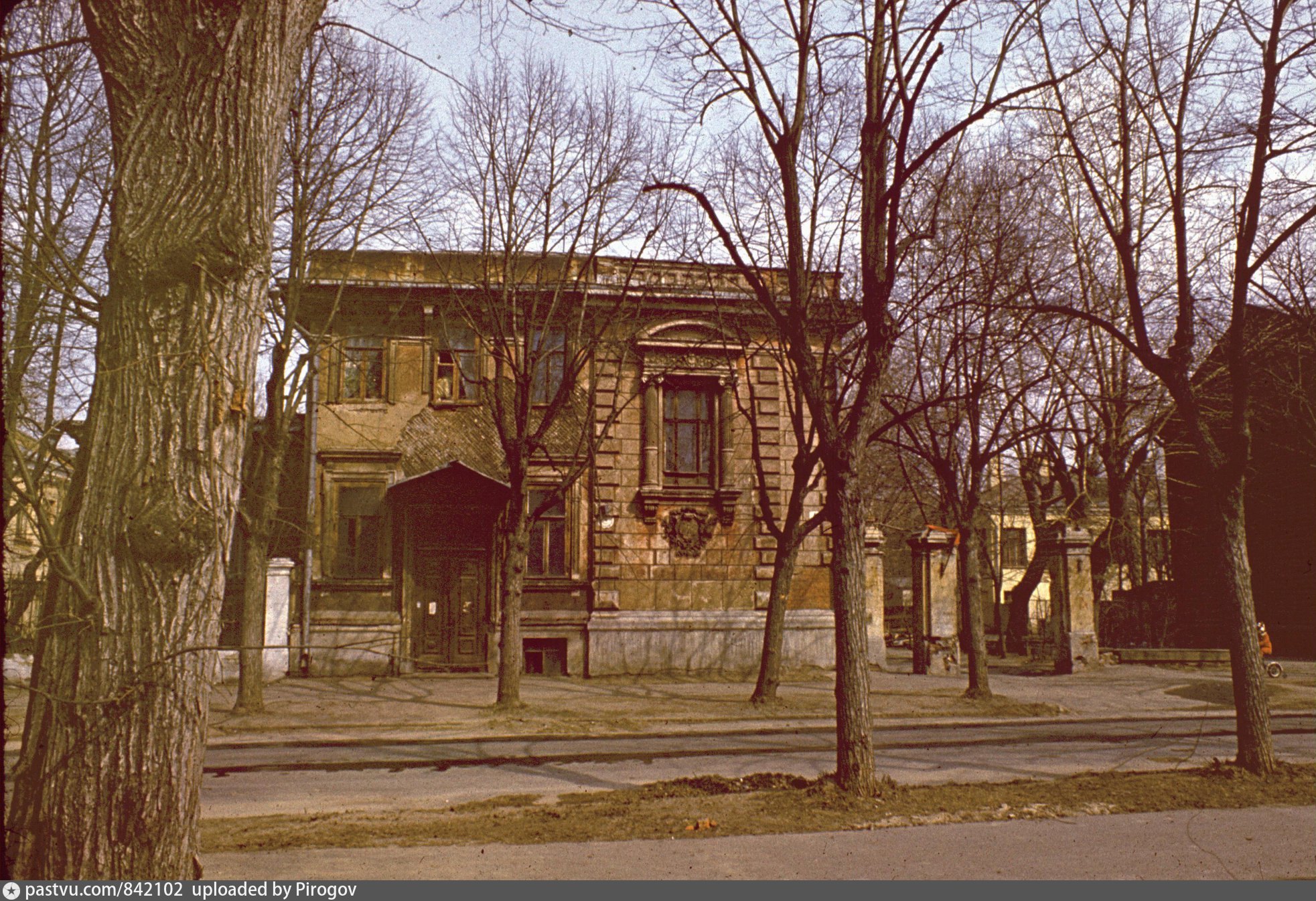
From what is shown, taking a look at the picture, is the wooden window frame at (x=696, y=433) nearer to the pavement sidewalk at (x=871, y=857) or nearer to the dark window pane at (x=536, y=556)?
the dark window pane at (x=536, y=556)

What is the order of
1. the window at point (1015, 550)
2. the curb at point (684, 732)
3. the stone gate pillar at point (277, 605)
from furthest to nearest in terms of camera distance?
the window at point (1015, 550) < the stone gate pillar at point (277, 605) < the curb at point (684, 732)

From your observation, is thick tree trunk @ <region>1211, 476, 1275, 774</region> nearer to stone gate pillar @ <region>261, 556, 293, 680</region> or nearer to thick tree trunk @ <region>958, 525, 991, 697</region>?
thick tree trunk @ <region>958, 525, 991, 697</region>

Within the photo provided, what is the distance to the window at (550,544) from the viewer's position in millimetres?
23688

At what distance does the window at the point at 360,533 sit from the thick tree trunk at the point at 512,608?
274 inches

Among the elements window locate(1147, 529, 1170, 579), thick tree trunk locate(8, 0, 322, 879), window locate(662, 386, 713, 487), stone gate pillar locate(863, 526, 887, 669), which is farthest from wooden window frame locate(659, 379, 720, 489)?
window locate(1147, 529, 1170, 579)

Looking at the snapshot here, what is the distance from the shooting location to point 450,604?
23406 mm

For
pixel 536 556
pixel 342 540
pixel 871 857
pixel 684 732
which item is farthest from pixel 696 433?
pixel 871 857

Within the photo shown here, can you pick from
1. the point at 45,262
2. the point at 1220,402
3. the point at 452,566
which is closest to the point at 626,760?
the point at 45,262

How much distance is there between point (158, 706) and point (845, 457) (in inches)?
245

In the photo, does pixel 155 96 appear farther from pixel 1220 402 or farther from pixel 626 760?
pixel 1220 402

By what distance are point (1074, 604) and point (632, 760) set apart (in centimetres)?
1526

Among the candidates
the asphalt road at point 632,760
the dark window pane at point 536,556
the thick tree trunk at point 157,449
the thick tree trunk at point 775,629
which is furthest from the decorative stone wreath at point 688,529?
the thick tree trunk at point 157,449

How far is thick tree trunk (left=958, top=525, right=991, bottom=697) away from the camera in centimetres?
1780

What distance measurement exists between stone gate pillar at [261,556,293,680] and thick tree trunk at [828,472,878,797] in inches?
598
